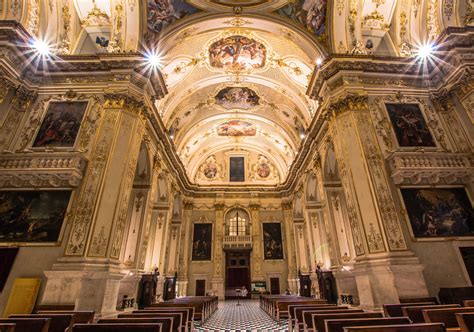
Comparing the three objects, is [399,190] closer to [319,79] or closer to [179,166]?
[319,79]

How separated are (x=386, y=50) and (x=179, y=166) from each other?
518 inches

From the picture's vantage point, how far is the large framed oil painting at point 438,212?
777 centimetres

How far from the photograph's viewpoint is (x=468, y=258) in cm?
748

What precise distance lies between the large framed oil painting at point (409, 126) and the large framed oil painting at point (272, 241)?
14.3 metres

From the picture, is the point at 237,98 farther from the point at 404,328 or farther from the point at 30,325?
the point at 404,328

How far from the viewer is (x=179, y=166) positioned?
1748 centimetres

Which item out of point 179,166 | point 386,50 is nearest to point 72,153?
point 179,166

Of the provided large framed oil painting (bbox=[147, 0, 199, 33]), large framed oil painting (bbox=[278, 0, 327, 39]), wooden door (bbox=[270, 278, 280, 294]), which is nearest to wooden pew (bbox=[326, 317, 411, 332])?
large framed oil painting (bbox=[278, 0, 327, 39])

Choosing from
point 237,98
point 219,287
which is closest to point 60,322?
point 237,98

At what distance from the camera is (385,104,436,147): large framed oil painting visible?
29.3 feet

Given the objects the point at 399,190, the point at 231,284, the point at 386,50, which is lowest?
the point at 231,284

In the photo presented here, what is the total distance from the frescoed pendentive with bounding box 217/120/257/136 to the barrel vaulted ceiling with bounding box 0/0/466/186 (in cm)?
381

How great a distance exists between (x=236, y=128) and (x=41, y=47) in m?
13.7

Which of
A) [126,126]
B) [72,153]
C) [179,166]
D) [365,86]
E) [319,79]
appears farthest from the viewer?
[179,166]
